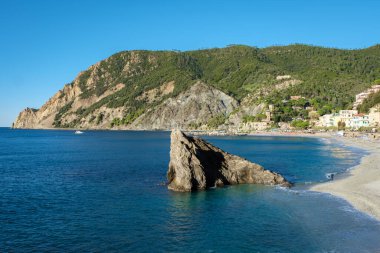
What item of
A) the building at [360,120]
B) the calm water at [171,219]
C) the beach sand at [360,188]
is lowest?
the calm water at [171,219]

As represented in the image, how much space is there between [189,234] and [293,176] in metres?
31.7

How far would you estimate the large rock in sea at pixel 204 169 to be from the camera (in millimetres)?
45812

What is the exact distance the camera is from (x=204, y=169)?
47688 millimetres

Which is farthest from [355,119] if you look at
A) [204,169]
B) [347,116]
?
[204,169]

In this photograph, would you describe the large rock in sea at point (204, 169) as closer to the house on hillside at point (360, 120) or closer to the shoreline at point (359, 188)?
the shoreline at point (359, 188)

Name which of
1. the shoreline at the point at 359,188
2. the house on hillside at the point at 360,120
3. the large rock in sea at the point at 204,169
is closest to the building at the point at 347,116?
the house on hillside at the point at 360,120

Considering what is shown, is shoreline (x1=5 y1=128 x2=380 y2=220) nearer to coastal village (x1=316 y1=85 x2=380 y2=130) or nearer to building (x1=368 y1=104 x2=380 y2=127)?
building (x1=368 y1=104 x2=380 y2=127)

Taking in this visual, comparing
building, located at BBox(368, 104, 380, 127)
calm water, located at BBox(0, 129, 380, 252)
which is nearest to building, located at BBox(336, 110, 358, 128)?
building, located at BBox(368, 104, 380, 127)

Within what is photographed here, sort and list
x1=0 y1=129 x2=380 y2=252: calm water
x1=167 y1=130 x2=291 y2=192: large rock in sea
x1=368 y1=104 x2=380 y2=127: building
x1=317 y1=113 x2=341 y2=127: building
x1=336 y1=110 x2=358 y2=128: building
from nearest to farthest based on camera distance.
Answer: x1=0 y1=129 x2=380 y2=252: calm water → x1=167 y1=130 x2=291 y2=192: large rock in sea → x1=368 y1=104 x2=380 y2=127: building → x1=336 y1=110 x2=358 y2=128: building → x1=317 y1=113 x2=341 y2=127: building

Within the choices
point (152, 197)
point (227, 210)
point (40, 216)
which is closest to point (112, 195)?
point (152, 197)

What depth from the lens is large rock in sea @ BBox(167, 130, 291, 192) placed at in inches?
1804

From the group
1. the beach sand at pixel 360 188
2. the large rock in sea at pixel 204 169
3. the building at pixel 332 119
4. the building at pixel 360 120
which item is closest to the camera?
the beach sand at pixel 360 188

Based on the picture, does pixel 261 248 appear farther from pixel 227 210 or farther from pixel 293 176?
pixel 293 176

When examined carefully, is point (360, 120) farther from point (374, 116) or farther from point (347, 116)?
point (347, 116)
